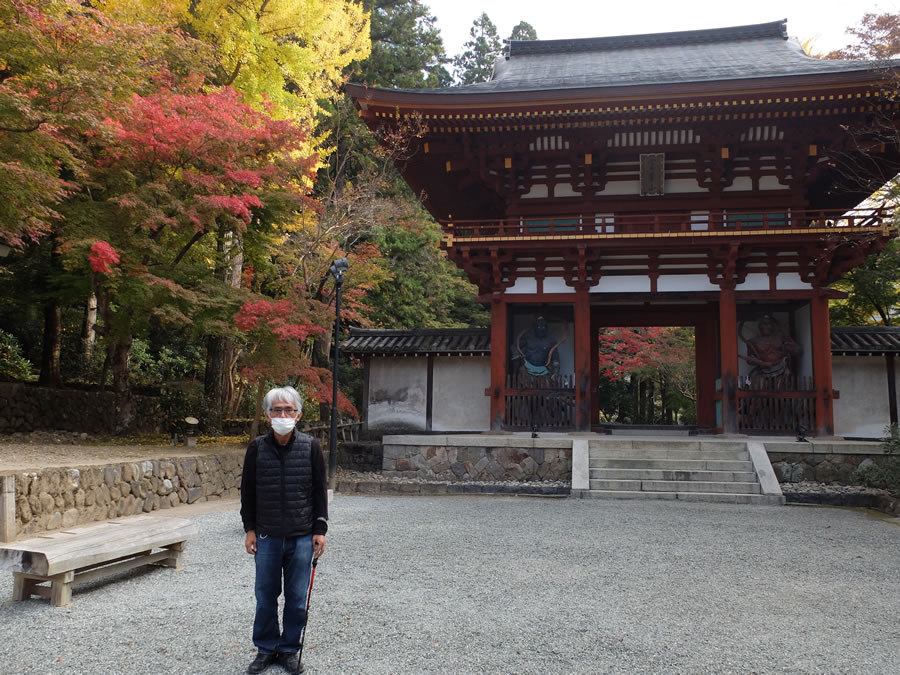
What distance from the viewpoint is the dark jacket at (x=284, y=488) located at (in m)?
3.18

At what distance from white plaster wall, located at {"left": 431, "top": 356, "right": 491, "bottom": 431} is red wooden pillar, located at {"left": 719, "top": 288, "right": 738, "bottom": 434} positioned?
15.1 ft

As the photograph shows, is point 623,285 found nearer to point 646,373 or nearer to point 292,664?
point 292,664

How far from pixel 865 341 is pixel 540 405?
254 inches

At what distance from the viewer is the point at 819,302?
11.5m

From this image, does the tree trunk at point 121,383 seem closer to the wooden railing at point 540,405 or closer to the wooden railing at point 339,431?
the wooden railing at point 339,431

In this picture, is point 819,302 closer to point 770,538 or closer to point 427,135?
point 770,538

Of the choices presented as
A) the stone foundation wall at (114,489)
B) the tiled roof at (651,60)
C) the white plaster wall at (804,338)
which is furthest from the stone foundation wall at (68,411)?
the white plaster wall at (804,338)

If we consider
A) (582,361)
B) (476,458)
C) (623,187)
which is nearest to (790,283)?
(623,187)

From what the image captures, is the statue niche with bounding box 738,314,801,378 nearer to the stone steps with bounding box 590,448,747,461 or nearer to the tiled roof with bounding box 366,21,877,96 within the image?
the stone steps with bounding box 590,448,747,461

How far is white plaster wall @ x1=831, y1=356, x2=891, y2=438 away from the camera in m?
12.2

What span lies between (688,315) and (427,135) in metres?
6.99

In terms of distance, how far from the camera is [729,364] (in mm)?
11414

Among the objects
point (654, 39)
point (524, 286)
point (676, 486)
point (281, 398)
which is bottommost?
point (676, 486)

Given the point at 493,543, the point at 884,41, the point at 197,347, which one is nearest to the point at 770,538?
the point at 493,543
